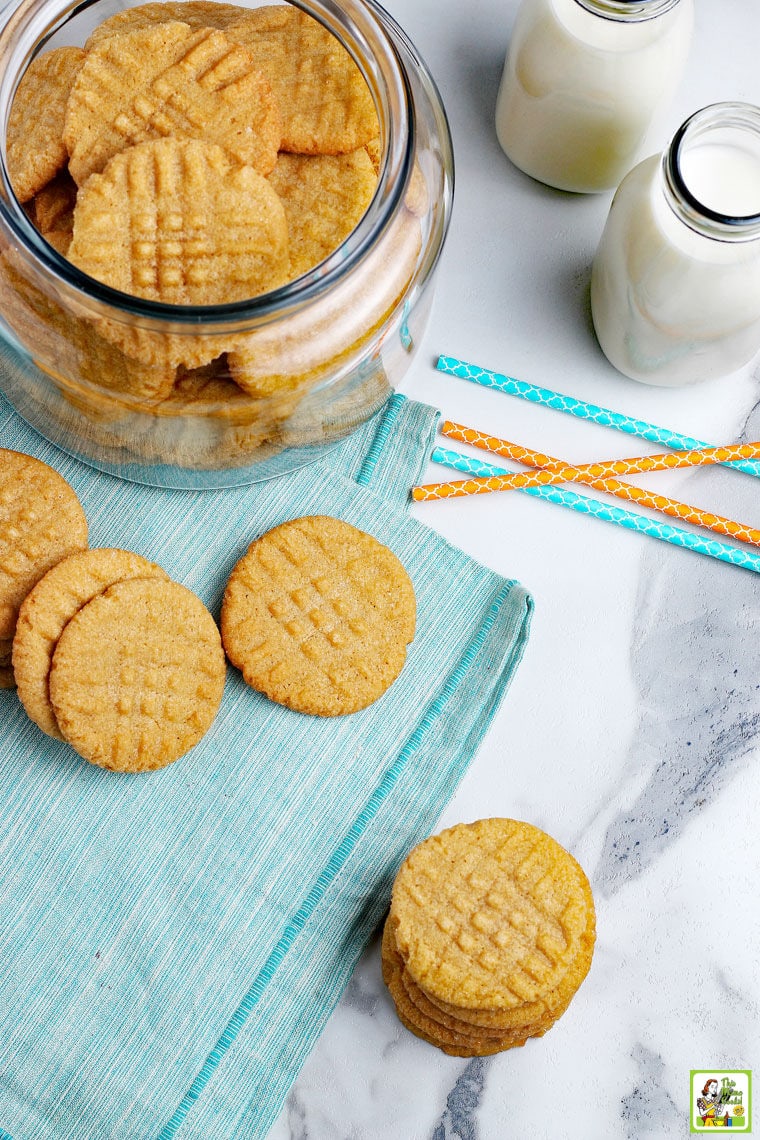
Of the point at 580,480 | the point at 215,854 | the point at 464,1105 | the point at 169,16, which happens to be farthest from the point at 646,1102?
the point at 169,16

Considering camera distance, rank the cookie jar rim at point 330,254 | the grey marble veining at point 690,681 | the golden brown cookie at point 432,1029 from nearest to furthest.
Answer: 1. the cookie jar rim at point 330,254
2. the golden brown cookie at point 432,1029
3. the grey marble veining at point 690,681

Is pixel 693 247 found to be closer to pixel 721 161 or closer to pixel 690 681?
pixel 721 161

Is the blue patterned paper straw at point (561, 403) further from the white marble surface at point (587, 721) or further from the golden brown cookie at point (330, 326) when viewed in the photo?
the golden brown cookie at point (330, 326)

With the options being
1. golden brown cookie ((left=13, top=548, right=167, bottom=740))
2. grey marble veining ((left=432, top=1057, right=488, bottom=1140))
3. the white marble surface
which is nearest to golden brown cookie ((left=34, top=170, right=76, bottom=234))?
golden brown cookie ((left=13, top=548, right=167, bottom=740))

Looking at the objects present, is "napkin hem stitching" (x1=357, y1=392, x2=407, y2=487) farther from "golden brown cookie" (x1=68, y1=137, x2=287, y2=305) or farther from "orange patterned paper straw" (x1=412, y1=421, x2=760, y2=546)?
"golden brown cookie" (x1=68, y1=137, x2=287, y2=305)

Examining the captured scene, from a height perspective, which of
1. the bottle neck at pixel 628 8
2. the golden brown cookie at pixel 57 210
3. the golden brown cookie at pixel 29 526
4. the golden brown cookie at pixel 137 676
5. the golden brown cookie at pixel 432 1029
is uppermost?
the bottle neck at pixel 628 8

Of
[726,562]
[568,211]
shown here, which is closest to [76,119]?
[568,211]

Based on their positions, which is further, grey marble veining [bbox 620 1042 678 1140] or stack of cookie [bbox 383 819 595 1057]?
grey marble veining [bbox 620 1042 678 1140]

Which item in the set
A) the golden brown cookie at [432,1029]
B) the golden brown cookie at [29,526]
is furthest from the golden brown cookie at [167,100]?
the golden brown cookie at [432,1029]
